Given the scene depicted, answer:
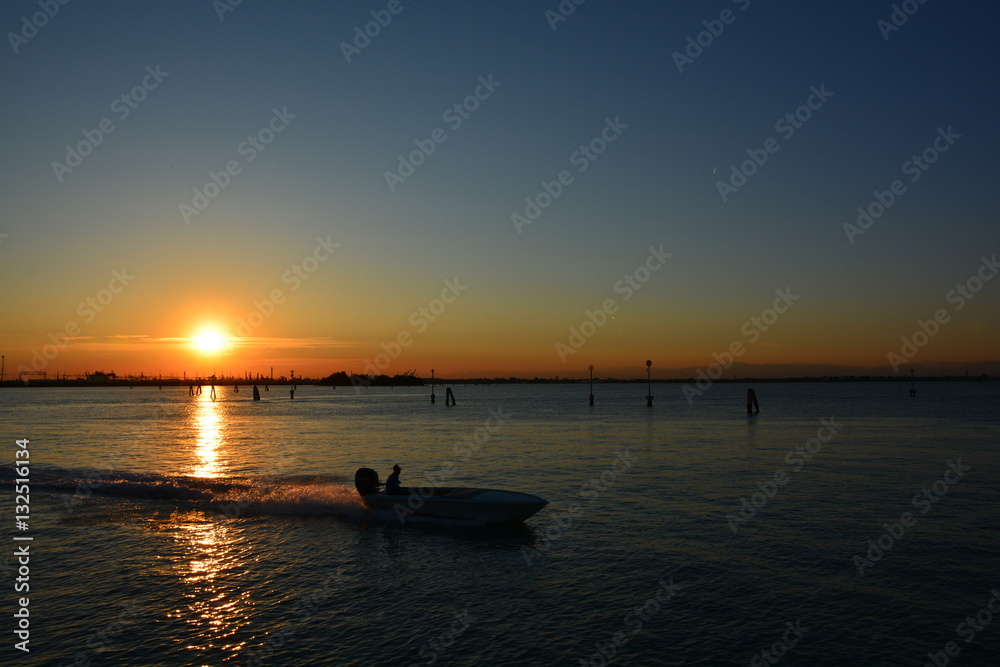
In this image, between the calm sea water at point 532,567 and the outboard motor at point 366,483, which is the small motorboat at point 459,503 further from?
the calm sea water at point 532,567

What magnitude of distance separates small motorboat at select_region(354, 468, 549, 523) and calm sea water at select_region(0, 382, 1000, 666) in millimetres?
586

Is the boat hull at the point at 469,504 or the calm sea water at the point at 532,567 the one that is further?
the boat hull at the point at 469,504

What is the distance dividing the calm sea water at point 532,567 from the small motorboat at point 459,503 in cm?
59

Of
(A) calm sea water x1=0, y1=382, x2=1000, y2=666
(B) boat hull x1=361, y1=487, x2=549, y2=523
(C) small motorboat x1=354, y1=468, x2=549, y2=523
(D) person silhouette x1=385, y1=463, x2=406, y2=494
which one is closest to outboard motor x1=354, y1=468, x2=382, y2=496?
(C) small motorboat x1=354, y1=468, x2=549, y2=523

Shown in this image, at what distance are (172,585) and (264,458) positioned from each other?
26831 mm

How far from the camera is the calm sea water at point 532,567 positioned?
1287 cm

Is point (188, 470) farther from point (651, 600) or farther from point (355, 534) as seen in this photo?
point (651, 600)

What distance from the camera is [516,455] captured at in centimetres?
4131

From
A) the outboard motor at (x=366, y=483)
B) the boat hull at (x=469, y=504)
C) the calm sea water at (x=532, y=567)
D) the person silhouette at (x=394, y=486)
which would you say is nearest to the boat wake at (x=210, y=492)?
the calm sea water at (x=532, y=567)

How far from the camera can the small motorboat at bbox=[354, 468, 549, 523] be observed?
22484mm

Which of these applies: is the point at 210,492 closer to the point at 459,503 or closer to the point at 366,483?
the point at 366,483

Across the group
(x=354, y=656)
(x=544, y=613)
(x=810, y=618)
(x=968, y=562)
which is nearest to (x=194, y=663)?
(x=354, y=656)

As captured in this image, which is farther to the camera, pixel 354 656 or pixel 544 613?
pixel 544 613

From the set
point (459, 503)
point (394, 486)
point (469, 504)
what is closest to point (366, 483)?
point (394, 486)
